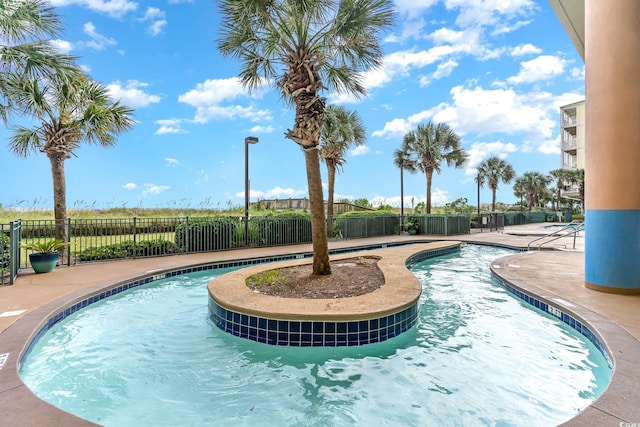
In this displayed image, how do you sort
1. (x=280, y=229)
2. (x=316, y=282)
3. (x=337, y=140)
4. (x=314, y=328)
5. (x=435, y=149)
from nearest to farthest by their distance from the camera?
(x=314, y=328) → (x=316, y=282) → (x=280, y=229) → (x=337, y=140) → (x=435, y=149)

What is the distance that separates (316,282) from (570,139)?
37815 millimetres

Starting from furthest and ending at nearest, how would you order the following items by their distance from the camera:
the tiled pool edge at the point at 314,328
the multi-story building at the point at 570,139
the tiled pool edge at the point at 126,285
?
the multi-story building at the point at 570,139
the tiled pool edge at the point at 126,285
the tiled pool edge at the point at 314,328

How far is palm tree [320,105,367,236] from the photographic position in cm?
1423

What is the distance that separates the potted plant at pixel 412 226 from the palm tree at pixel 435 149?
323 cm

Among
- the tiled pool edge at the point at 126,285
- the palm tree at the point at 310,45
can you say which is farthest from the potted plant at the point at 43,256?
the palm tree at the point at 310,45

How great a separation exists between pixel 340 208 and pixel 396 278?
15.5 metres

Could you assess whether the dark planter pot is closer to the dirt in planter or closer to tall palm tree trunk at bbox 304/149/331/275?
the dirt in planter

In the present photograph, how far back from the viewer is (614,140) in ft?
15.2

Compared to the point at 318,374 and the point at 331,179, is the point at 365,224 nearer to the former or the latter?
the point at 331,179

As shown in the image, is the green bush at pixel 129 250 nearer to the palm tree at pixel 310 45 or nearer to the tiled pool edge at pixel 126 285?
the tiled pool edge at pixel 126 285

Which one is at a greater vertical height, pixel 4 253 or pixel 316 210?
pixel 316 210

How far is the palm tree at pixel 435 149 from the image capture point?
64.2 ft

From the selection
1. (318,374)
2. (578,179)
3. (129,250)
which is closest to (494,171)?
(578,179)

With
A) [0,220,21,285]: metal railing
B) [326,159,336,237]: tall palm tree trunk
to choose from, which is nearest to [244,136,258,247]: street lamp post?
[326,159,336,237]: tall palm tree trunk
